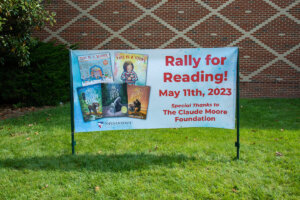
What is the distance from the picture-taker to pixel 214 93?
12.5ft

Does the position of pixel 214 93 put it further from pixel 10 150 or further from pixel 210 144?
pixel 10 150

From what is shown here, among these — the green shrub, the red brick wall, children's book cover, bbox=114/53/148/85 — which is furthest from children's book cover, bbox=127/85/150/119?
the red brick wall

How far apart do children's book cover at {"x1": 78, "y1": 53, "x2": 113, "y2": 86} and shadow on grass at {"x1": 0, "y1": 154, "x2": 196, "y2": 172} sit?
45.2 inches

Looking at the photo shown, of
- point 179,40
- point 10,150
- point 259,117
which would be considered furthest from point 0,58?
point 259,117

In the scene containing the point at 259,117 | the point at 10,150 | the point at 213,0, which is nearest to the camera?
the point at 10,150

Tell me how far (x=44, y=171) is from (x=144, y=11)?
26.2 feet

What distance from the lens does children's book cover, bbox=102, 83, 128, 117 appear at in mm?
3777

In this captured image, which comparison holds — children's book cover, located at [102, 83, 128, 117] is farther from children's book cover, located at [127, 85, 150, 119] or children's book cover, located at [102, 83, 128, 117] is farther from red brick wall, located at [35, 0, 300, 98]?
red brick wall, located at [35, 0, 300, 98]

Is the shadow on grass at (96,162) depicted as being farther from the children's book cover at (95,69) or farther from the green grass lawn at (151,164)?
the children's book cover at (95,69)

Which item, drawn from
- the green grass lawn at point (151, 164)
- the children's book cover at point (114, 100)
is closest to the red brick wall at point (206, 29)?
the green grass lawn at point (151, 164)

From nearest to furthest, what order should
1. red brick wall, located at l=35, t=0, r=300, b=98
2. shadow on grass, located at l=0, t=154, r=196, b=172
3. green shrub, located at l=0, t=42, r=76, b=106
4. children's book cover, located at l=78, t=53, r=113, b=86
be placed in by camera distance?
1. shadow on grass, located at l=0, t=154, r=196, b=172
2. children's book cover, located at l=78, t=53, r=113, b=86
3. green shrub, located at l=0, t=42, r=76, b=106
4. red brick wall, located at l=35, t=0, r=300, b=98

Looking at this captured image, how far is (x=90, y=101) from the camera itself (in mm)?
3748

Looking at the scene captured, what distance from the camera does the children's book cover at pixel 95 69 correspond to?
3.72 m

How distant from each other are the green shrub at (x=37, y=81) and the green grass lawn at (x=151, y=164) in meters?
2.49
